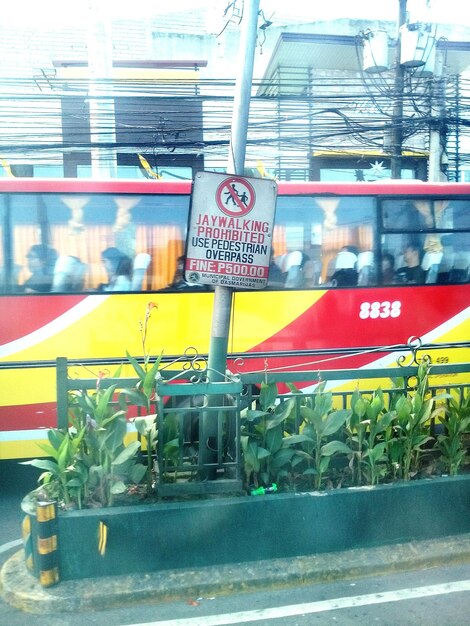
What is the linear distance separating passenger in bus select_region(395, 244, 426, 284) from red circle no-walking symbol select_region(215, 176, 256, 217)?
314cm

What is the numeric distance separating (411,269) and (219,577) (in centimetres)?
414

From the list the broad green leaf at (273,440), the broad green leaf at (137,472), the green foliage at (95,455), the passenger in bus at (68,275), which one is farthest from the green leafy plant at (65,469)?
the passenger in bus at (68,275)

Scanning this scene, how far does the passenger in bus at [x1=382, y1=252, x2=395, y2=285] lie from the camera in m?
6.36

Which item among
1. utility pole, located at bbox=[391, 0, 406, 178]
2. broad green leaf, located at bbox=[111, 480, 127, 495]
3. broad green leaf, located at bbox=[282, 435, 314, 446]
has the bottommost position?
broad green leaf, located at bbox=[111, 480, 127, 495]

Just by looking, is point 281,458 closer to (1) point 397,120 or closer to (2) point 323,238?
(2) point 323,238

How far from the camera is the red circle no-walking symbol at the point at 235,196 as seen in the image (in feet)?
11.9

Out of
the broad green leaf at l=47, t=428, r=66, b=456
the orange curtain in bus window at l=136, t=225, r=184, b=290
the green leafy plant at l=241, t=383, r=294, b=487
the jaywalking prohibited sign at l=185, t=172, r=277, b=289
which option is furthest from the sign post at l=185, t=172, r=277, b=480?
the orange curtain in bus window at l=136, t=225, r=184, b=290

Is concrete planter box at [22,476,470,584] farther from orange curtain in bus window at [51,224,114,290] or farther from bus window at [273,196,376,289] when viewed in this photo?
bus window at [273,196,376,289]

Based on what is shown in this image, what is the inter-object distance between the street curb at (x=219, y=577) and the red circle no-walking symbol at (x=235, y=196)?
81.8 inches

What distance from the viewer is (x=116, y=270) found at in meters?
5.80

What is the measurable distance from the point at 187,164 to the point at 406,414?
47.6ft

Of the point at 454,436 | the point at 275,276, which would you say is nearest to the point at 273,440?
the point at 454,436

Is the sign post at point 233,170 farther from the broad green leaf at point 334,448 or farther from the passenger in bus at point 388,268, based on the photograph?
the passenger in bus at point 388,268

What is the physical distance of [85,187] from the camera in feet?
18.5
